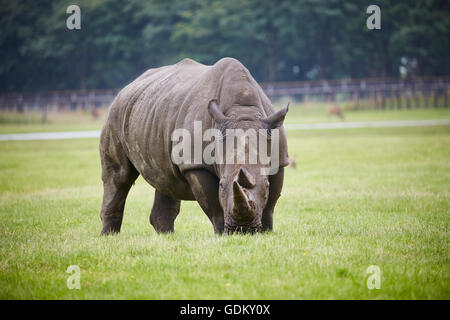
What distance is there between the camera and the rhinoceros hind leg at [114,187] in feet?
29.4

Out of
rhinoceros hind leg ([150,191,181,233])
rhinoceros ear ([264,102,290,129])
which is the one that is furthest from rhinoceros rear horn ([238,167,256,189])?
rhinoceros hind leg ([150,191,181,233])

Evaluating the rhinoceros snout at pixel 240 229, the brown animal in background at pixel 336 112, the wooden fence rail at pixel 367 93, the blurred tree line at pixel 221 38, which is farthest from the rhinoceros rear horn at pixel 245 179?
the blurred tree line at pixel 221 38

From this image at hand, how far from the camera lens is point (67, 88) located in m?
72.2

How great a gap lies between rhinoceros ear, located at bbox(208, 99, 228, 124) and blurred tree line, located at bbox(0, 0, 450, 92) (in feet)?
184

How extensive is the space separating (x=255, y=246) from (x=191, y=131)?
162 centimetres

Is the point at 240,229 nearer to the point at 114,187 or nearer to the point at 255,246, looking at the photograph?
the point at 255,246

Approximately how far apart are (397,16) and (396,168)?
48284 millimetres

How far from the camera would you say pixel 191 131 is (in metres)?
7.15

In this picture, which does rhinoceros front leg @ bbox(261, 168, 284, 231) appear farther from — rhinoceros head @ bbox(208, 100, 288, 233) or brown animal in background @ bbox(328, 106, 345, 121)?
brown animal in background @ bbox(328, 106, 345, 121)

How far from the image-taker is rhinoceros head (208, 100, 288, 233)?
607cm

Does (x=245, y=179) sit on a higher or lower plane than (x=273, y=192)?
higher

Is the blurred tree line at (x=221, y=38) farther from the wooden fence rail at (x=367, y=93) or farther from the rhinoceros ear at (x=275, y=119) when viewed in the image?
the rhinoceros ear at (x=275, y=119)

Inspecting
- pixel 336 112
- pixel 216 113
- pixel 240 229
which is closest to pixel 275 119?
pixel 216 113
